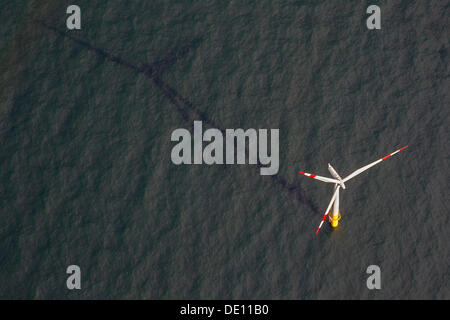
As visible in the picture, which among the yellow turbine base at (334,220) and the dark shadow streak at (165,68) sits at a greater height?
the dark shadow streak at (165,68)

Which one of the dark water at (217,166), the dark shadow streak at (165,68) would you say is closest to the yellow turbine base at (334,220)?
the dark water at (217,166)

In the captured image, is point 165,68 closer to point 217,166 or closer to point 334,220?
point 217,166

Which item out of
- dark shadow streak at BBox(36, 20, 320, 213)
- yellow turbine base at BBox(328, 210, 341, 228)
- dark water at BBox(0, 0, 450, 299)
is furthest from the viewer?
dark shadow streak at BBox(36, 20, 320, 213)

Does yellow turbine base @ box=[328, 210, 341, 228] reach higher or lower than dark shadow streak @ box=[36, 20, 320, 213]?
lower

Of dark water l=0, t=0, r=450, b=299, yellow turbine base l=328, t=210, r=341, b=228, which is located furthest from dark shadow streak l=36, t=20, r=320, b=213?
yellow turbine base l=328, t=210, r=341, b=228

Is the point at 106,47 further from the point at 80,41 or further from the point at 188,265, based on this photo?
the point at 188,265

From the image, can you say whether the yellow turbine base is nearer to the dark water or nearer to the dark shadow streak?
the dark water

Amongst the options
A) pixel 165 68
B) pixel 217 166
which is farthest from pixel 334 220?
pixel 165 68

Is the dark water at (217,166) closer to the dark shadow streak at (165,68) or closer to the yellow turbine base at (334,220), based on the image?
the dark shadow streak at (165,68)

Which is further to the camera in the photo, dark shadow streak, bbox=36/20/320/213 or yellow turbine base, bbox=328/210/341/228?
dark shadow streak, bbox=36/20/320/213
